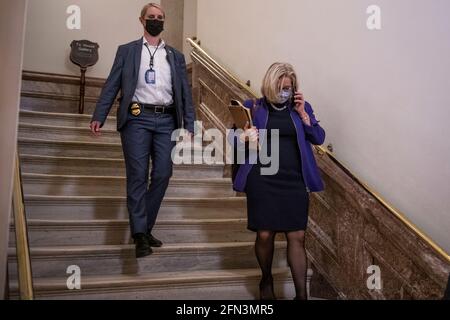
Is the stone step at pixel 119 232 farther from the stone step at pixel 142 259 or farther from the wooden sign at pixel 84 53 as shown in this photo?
the wooden sign at pixel 84 53

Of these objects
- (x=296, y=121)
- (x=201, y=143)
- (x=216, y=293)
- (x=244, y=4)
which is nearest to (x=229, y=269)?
(x=216, y=293)

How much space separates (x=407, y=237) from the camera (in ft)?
8.05

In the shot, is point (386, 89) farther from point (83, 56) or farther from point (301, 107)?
point (83, 56)

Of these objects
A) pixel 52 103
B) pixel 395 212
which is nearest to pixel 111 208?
pixel 395 212

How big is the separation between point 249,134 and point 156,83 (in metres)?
0.71

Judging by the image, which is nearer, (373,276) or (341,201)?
(373,276)

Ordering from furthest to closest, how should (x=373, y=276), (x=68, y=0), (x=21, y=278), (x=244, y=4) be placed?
(x=68, y=0) < (x=244, y=4) < (x=373, y=276) < (x=21, y=278)

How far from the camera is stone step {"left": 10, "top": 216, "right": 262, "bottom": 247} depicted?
2885 mm

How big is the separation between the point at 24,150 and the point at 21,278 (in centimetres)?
238

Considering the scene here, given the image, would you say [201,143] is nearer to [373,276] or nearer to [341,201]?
[341,201]

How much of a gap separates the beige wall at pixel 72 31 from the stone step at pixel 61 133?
177 centimetres

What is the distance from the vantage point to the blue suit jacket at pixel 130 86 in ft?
9.53

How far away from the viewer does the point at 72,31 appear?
19.4 ft

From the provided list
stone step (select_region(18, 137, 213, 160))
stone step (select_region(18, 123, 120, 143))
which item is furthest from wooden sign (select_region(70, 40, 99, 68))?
stone step (select_region(18, 137, 213, 160))
